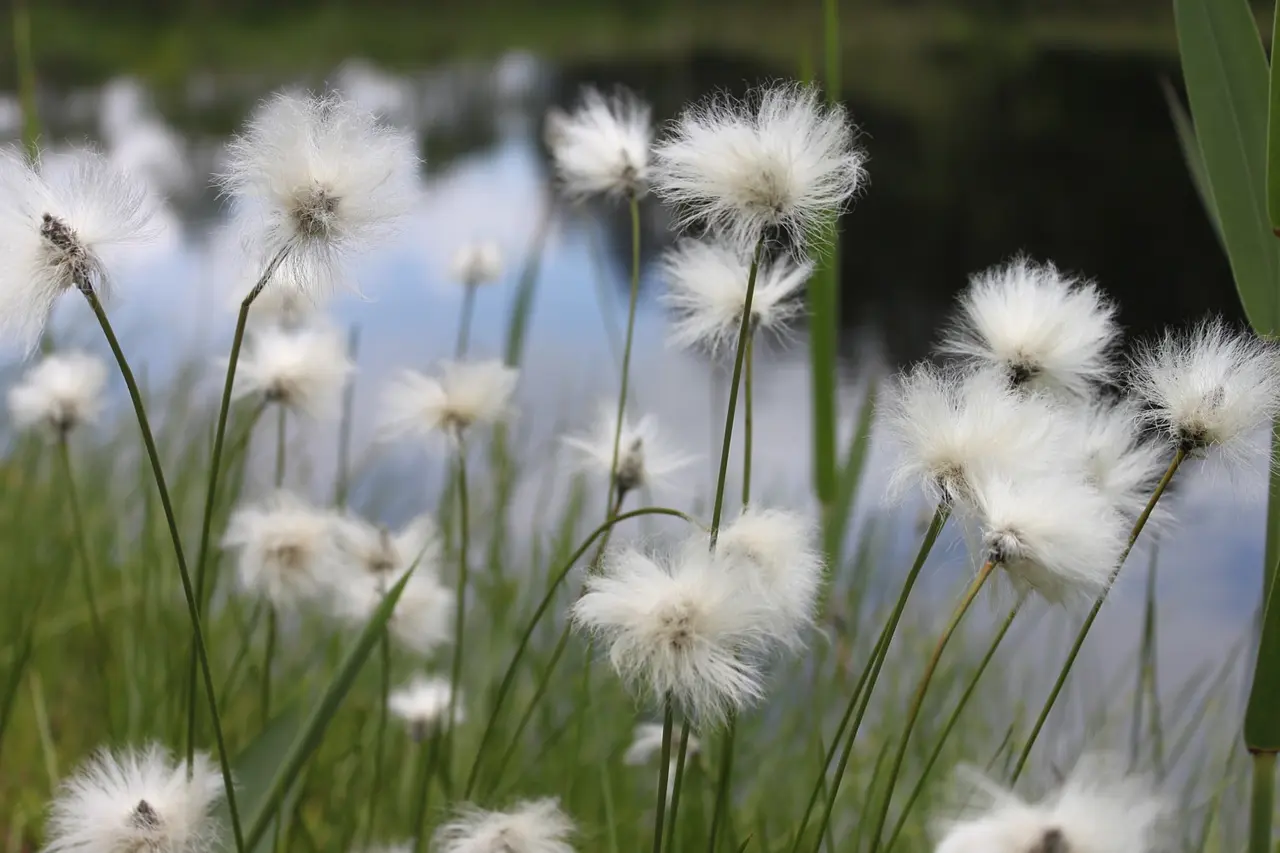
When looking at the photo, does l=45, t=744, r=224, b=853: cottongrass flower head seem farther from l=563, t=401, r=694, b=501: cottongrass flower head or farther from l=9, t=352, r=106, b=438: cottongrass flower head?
l=9, t=352, r=106, b=438: cottongrass flower head

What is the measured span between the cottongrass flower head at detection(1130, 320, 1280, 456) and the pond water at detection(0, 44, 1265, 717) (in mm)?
49

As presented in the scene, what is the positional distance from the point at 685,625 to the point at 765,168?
0.20 meters

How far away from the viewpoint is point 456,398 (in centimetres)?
78

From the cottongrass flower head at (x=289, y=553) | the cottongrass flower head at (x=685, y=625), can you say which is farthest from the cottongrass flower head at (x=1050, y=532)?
the cottongrass flower head at (x=289, y=553)

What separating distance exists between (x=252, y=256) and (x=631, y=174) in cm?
31

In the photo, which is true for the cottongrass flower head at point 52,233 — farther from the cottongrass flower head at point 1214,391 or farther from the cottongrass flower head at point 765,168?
the cottongrass flower head at point 1214,391

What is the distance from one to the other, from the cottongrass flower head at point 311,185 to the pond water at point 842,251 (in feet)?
0.09

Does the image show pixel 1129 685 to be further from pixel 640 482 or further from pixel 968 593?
pixel 968 593

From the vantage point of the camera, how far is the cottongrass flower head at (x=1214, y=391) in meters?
0.48

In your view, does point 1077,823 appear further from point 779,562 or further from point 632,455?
point 632,455

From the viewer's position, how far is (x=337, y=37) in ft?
32.9

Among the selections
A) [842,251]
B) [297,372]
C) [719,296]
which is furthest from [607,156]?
[842,251]

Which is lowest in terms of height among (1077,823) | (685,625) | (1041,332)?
(1077,823)

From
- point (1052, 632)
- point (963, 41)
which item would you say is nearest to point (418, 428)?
point (1052, 632)
